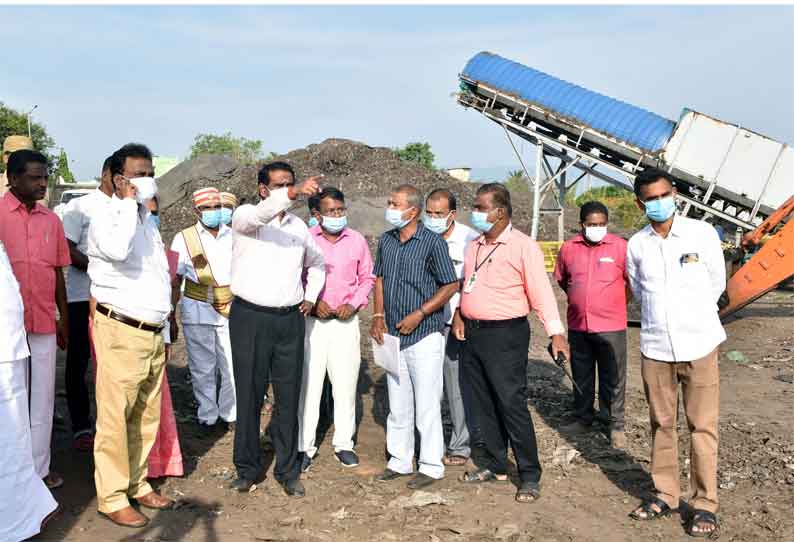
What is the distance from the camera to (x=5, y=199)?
13.5 feet

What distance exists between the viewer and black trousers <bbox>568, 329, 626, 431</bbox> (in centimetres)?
568

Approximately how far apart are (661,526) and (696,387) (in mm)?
846

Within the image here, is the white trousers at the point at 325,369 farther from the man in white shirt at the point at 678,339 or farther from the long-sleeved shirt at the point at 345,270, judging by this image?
the man in white shirt at the point at 678,339

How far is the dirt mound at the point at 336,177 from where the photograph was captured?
57.4 ft

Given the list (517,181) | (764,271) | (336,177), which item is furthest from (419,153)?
(764,271)

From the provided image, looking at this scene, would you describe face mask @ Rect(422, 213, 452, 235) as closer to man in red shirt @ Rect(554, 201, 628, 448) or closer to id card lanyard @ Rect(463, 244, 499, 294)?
id card lanyard @ Rect(463, 244, 499, 294)

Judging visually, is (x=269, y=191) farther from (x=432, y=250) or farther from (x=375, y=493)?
(x=375, y=493)

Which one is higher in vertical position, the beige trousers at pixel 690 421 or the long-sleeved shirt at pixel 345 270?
the long-sleeved shirt at pixel 345 270

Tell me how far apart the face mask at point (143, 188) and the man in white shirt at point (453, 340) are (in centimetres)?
201

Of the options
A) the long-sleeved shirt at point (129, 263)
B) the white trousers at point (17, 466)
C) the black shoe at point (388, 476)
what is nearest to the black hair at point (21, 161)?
the long-sleeved shirt at point (129, 263)

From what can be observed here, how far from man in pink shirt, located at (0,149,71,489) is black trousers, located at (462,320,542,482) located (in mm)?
2524

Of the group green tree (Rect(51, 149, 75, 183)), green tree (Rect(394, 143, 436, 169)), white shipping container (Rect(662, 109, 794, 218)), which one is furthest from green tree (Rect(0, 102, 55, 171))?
white shipping container (Rect(662, 109, 794, 218))

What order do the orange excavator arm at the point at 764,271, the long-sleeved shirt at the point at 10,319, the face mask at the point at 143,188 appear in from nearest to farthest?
the long-sleeved shirt at the point at 10,319 → the face mask at the point at 143,188 → the orange excavator arm at the point at 764,271

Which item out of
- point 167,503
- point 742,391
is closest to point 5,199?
point 167,503
